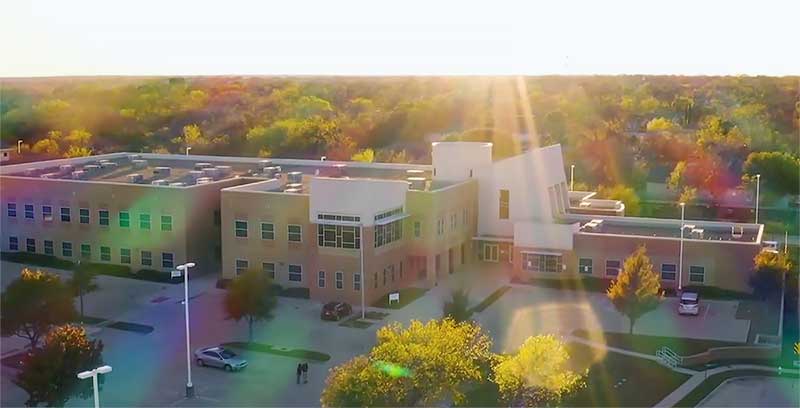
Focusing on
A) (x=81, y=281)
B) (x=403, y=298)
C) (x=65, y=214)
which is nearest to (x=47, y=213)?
(x=65, y=214)

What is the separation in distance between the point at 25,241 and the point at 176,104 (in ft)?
234

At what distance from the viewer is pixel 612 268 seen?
34281 mm

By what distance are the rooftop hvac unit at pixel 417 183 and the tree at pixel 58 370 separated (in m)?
18.7

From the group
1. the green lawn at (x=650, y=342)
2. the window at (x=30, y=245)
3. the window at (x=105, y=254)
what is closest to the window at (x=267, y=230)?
the window at (x=105, y=254)

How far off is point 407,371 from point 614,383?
7.61 meters

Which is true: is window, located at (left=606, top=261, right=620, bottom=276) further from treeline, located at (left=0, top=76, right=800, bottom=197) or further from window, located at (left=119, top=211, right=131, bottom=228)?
window, located at (left=119, top=211, right=131, bottom=228)

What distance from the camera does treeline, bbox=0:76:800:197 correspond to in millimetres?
64750

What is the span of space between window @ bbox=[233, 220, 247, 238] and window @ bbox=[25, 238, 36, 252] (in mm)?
9807

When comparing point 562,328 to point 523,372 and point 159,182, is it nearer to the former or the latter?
point 523,372

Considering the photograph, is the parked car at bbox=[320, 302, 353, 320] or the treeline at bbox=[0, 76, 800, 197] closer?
the parked car at bbox=[320, 302, 353, 320]

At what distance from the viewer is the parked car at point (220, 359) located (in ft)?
81.3

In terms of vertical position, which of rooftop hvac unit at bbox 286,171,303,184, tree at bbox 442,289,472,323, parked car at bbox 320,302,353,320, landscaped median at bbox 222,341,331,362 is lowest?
landscaped median at bbox 222,341,331,362

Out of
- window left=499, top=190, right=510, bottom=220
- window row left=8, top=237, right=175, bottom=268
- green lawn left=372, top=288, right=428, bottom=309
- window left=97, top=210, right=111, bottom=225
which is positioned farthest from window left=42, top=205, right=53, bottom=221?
window left=499, top=190, right=510, bottom=220

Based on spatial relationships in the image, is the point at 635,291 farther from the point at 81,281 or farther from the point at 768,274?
the point at 81,281
